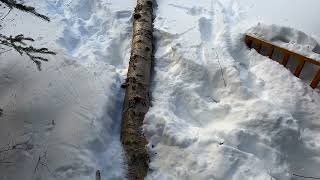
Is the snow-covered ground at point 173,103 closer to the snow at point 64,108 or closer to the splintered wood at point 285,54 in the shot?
the snow at point 64,108

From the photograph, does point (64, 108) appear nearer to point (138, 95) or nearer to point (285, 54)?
point (138, 95)

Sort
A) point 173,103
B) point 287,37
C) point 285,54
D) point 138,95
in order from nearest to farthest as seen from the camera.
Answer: point 138,95 < point 173,103 < point 285,54 < point 287,37

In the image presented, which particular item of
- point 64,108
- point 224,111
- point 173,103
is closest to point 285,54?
point 224,111

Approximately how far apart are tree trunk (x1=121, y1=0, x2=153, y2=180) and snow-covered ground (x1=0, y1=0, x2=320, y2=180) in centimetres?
11

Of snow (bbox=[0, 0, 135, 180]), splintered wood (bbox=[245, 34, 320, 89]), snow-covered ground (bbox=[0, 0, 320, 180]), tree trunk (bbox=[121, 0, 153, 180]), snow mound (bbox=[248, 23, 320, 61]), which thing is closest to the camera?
snow (bbox=[0, 0, 135, 180])

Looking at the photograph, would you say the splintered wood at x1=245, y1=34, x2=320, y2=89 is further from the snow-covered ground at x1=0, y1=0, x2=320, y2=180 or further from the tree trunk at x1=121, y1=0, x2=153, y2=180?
the tree trunk at x1=121, y1=0, x2=153, y2=180

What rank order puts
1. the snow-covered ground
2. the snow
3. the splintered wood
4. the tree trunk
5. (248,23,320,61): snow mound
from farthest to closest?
(248,23,320,61): snow mound
the splintered wood
the tree trunk
the snow-covered ground
the snow

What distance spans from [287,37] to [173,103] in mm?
2340

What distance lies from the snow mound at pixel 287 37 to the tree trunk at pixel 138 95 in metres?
1.74

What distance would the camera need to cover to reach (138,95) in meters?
4.50

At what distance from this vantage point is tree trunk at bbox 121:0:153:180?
154 inches

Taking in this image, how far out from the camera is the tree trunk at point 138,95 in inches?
154

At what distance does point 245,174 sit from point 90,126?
5.85ft

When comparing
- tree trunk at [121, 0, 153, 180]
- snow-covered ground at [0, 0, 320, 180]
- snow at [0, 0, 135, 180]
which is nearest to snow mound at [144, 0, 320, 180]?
snow-covered ground at [0, 0, 320, 180]
